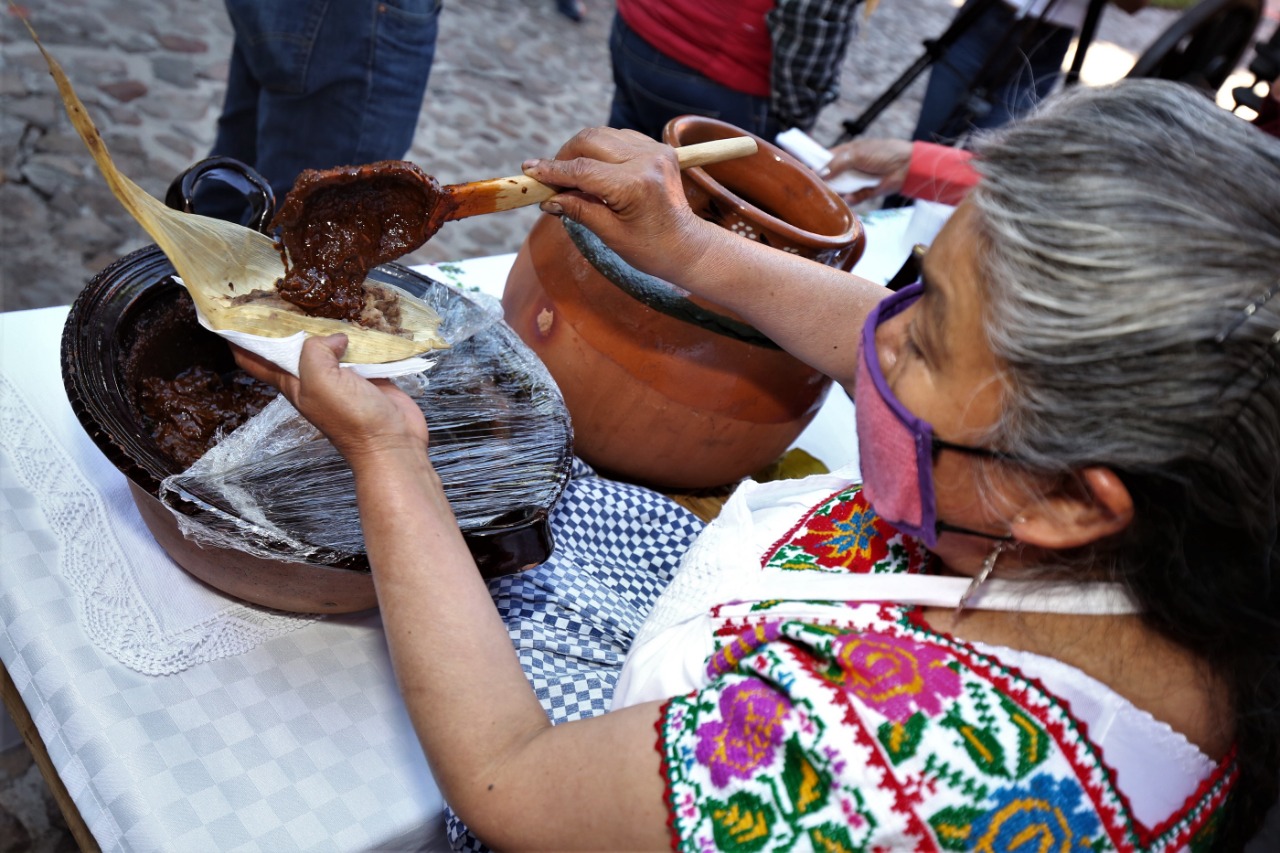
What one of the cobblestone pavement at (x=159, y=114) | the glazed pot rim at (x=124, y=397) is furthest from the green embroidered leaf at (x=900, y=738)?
the cobblestone pavement at (x=159, y=114)

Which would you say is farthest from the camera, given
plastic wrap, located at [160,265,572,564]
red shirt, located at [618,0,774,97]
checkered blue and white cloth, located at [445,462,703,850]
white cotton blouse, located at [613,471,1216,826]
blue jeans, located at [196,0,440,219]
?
red shirt, located at [618,0,774,97]

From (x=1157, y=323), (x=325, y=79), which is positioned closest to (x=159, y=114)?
(x=325, y=79)

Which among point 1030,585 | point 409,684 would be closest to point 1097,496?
point 1030,585

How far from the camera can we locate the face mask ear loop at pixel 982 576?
2.99ft

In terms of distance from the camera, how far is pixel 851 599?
0.96m

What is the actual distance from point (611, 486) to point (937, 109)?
230 centimetres

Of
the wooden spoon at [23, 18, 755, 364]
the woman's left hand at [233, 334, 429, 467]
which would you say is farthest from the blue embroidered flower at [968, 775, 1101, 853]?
the wooden spoon at [23, 18, 755, 364]

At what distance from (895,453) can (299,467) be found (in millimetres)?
647

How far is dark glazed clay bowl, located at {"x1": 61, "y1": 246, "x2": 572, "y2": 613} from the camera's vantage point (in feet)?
3.20

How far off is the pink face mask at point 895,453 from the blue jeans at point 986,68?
2.15 metres

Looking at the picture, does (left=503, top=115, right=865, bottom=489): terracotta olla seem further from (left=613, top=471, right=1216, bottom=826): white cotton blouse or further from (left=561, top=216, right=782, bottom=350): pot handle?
(left=613, top=471, right=1216, bottom=826): white cotton blouse

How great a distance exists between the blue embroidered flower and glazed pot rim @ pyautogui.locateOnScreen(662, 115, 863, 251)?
78cm

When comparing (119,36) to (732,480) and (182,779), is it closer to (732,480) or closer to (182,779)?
(732,480)

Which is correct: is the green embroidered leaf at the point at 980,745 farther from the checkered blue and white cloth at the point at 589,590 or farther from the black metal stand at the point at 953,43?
the black metal stand at the point at 953,43
